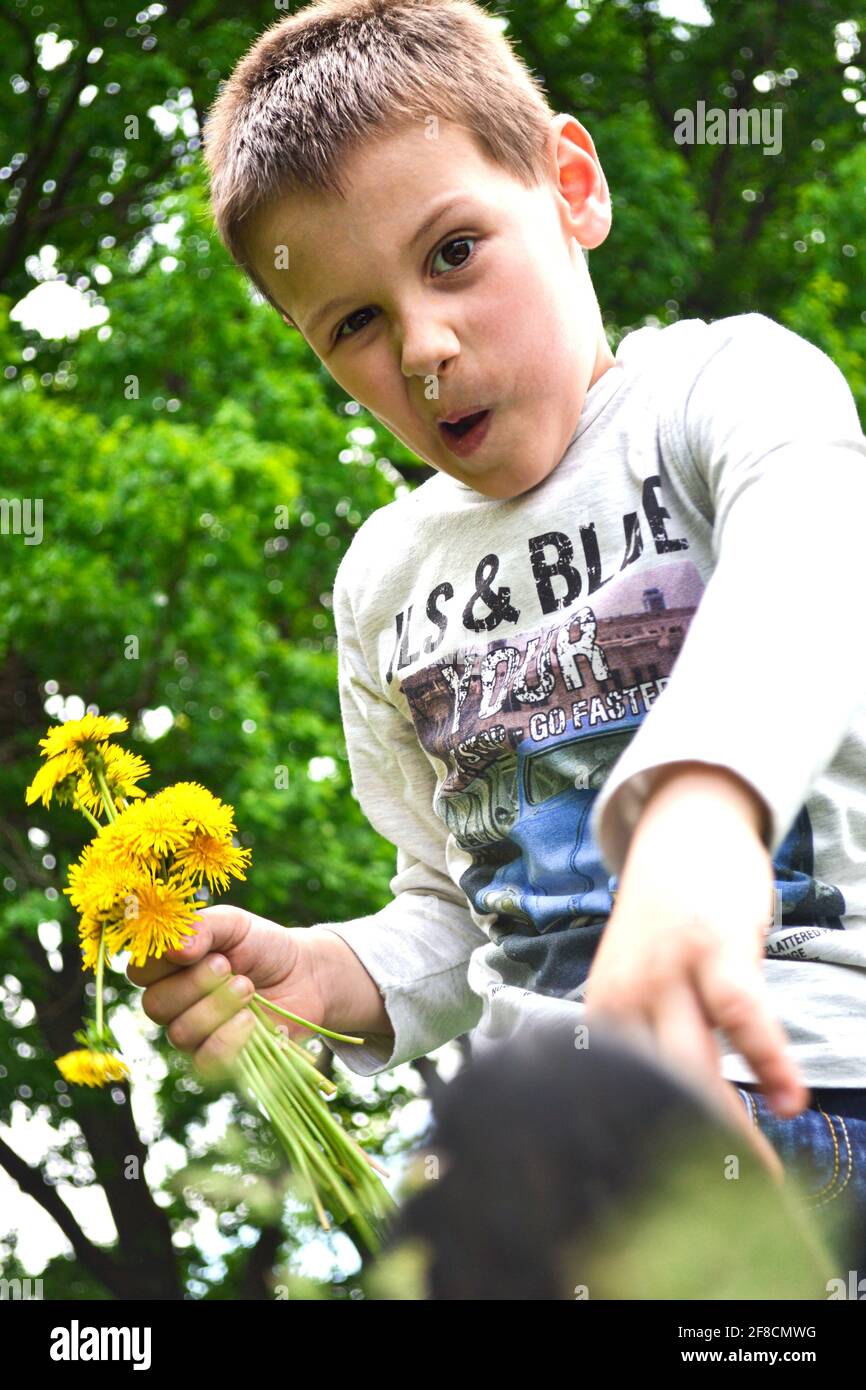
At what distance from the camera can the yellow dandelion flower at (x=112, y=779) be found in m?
1.17

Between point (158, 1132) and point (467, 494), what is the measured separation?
7649 mm

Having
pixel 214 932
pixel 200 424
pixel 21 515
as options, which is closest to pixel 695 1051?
pixel 214 932

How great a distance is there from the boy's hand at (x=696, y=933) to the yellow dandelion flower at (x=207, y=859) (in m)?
0.52

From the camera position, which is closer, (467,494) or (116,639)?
(467,494)

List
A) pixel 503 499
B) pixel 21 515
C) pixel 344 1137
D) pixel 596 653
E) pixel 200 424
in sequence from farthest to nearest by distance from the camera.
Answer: pixel 200 424 → pixel 21 515 → pixel 503 499 → pixel 596 653 → pixel 344 1137

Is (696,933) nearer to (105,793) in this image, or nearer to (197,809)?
(197,809)

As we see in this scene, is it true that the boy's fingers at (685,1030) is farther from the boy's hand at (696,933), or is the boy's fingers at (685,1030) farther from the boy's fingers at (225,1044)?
the boy's fingers at (225,1044)

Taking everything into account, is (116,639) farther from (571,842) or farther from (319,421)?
(571,842)

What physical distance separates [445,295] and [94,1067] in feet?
2.00

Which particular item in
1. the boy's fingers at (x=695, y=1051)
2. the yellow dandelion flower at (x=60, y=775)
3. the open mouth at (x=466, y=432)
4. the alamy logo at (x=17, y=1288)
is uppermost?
the open mouth at (x=466, y=432)

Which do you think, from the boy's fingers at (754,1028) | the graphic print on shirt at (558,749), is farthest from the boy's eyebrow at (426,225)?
the boy's fingers at (754,1028)

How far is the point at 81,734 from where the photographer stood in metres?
1.17
